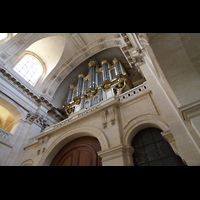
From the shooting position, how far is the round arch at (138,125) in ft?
14.7

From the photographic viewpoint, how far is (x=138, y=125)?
4.71m

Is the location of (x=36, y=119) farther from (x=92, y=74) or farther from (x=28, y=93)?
(x=92, y=74)

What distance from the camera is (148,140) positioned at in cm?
455

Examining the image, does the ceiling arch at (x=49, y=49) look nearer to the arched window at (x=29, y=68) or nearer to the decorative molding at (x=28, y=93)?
the arched window at (x=29, y=68)

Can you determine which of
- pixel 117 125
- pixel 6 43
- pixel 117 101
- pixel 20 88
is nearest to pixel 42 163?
pixel 117 125

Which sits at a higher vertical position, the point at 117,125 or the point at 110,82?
the point at 110,82

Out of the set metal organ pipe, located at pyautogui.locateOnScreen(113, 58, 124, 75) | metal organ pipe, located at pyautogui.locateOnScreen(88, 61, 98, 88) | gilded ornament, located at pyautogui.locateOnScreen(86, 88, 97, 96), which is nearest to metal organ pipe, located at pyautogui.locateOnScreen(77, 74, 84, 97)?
metal organ pipe, located at pyautogui.locateOnScreen(88, 61, 98, 88)

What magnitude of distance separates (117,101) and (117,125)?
1.02 metres

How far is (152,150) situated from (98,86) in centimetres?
566

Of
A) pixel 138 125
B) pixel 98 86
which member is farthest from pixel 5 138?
pixel 138 125

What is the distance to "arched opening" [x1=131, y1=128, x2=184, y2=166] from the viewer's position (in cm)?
393

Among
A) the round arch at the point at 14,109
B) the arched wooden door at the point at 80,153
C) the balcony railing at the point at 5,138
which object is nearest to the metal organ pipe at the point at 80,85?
the round arch at the point at 14,109

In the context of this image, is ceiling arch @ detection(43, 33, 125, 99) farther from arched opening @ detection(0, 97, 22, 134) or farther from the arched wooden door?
the arched wooden door

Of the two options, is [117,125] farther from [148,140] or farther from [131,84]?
[131,84]
